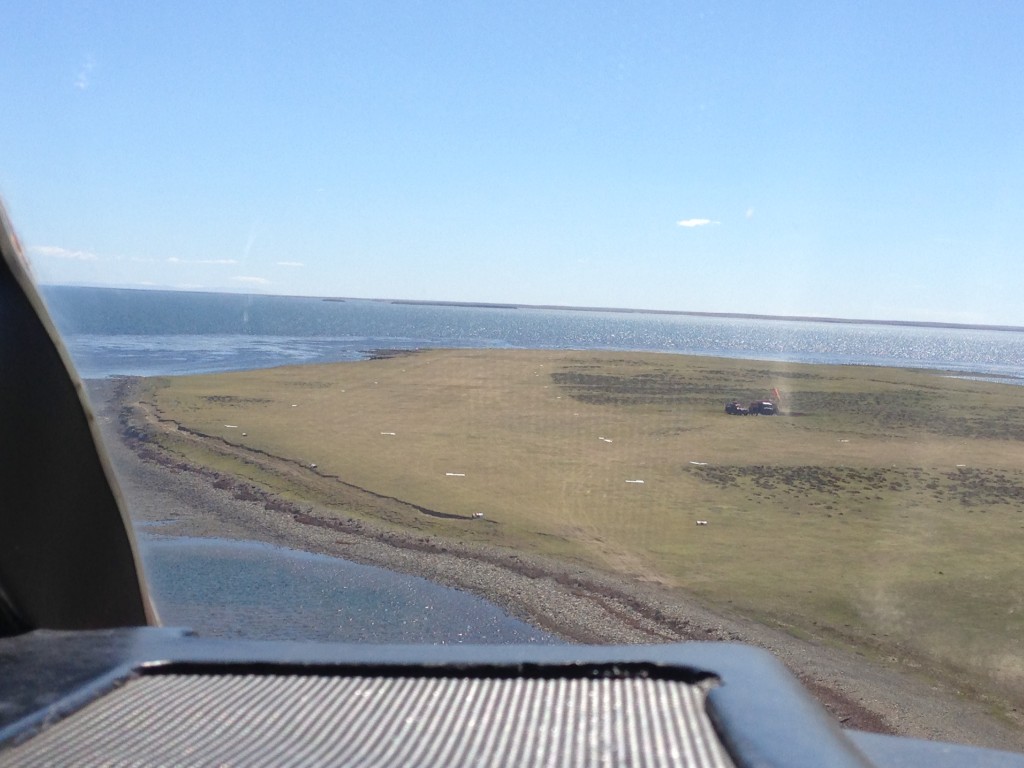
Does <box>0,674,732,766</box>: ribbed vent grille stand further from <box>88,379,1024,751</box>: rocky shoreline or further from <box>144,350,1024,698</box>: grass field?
<box>144,350,1024,698</box>: grass field

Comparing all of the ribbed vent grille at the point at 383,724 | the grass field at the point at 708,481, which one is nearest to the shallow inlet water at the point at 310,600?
the grass field at the point at 708,481

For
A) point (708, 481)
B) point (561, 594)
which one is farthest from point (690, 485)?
point (561, 594)

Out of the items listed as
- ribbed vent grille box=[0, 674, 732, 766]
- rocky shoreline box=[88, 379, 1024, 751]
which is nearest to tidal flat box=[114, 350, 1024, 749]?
rocky shoreline box=[88, 379, 1024, 751]

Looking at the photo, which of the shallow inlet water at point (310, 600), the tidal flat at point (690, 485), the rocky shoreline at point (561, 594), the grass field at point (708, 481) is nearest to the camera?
the rocky shoreline at point (561, 594)

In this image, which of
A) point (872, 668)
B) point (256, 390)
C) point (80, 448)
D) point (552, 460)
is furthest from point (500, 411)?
point (80, 448)

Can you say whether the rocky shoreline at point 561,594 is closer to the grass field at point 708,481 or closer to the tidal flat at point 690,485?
the tidal flat at point 690,485

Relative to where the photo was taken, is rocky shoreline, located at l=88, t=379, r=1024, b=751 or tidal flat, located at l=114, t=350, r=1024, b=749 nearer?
rocky shoreline, located at l=88, t=379, r=1024, b=751
